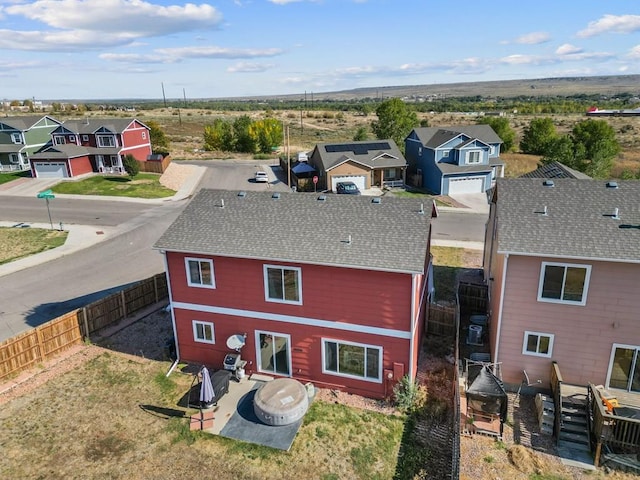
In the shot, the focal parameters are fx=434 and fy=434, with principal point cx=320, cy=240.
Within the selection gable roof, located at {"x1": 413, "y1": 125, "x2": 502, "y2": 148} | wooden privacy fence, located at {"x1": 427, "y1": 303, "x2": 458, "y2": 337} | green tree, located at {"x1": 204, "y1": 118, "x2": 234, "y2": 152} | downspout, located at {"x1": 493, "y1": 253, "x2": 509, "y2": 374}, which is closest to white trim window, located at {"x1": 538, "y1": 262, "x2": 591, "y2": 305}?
downspout, located at {"x1": 493, "y1": 253, "x2": 509, "y2": 374}

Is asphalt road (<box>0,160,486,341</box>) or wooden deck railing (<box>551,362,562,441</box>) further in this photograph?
asphalt road (<box>0,160,486,341</box>)

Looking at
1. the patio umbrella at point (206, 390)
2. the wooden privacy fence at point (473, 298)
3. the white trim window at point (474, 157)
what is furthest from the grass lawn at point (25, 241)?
the white trim window at point (474, 157)

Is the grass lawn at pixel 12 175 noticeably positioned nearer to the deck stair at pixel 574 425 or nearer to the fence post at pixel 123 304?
the fence post at pixel 123 304

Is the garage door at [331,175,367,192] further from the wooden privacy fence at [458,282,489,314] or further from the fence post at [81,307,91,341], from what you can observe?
the fence post at [81,307,91,341]

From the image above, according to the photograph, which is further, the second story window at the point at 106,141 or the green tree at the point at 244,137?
the green tree at the point at 244,137

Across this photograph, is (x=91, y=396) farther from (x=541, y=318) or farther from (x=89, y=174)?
(x=89, y=174)

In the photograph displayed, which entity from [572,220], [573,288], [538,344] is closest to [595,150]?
[572,220]

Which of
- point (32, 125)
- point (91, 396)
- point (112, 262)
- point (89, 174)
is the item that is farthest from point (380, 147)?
point (32, 125)
